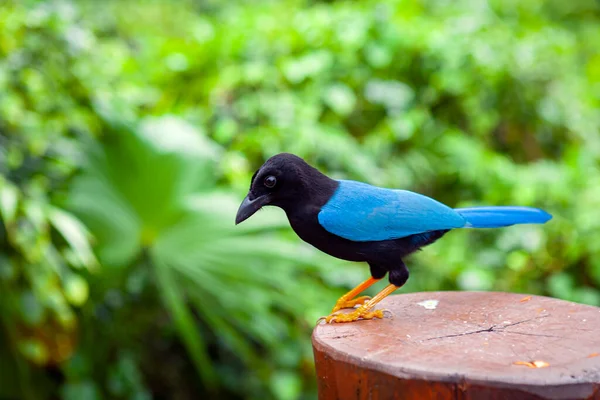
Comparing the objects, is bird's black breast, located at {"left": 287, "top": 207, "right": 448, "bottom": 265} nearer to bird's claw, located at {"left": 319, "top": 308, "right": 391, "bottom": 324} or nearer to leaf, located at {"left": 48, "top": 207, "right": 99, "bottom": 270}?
bird's claw, located at {"left": 319, "top": 308, "right": 391, "bottom": 324}

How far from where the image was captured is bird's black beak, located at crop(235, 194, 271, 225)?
6.11ft

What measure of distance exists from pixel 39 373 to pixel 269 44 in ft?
8.41

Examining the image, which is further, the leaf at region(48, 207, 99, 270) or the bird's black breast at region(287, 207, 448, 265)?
the leaf at region(48, 207, 99, 270)

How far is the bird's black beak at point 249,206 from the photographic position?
1.86 m

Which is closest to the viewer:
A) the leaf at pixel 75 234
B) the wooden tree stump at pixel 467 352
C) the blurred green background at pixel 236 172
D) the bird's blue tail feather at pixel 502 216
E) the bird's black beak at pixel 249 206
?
the wooden tree stump at pixel 467 352

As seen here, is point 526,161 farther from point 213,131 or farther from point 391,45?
point 213,131

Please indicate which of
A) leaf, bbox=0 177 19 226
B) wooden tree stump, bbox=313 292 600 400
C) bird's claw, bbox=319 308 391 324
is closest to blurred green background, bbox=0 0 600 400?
leaf, bbox=0 177 19 226

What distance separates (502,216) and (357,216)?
1.61ft

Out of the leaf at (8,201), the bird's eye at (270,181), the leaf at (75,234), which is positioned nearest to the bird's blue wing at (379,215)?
the bird's eye at (270,181)

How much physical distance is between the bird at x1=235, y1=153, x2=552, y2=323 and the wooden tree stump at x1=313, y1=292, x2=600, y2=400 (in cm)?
17

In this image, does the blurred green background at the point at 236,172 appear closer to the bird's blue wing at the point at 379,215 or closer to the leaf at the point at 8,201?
the leaf at the point at 8,201

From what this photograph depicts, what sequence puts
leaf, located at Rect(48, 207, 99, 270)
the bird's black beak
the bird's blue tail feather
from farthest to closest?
leaf, located at Rect(48, 207, 99, 270)
the bird's blue tail feather
the bird's black beak

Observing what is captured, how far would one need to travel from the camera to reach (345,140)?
423 cm

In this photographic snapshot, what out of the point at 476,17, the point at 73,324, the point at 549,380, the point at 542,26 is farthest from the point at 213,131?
the point at 542,26
